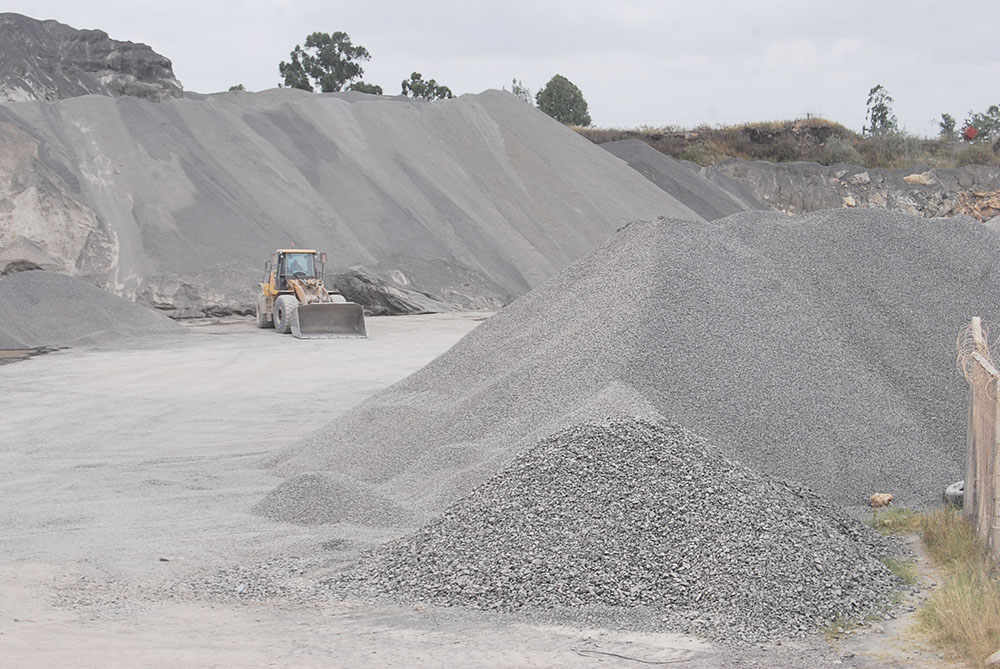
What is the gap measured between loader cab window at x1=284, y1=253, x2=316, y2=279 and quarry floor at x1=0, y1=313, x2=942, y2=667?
22.4 ft

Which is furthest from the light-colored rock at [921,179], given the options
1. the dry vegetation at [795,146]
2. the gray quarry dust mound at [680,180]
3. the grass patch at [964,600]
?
the grass patch at [964,600]

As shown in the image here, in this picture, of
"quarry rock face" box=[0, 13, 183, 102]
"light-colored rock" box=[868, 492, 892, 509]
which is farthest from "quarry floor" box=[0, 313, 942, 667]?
"quarry rock face" box=[0, 13, 183, 102]

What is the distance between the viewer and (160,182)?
26.5 meters

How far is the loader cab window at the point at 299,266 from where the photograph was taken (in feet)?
66.1

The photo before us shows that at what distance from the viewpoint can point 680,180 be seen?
37.8 m

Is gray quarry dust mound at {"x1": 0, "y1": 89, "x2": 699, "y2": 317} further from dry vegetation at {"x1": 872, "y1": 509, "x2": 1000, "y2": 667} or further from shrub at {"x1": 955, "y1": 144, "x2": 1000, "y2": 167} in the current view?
dry vegetation at {"x1": 872, "y1": 509, "x2": 1000, "y2": 667}

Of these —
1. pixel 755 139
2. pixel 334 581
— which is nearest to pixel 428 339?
pixel 334 581

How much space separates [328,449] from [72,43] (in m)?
32.3

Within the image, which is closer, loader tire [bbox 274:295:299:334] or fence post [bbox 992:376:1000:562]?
fence post [bbox 992:376:1000:562]

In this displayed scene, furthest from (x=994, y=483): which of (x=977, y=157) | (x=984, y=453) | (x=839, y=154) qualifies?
(x=977, y=157)

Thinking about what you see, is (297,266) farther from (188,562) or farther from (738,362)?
(188,562)

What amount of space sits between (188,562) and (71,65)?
32.2 m

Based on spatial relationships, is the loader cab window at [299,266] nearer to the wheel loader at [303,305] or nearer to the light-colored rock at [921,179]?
the wheel loader at [303,305]

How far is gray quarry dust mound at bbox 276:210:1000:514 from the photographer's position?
743cm
